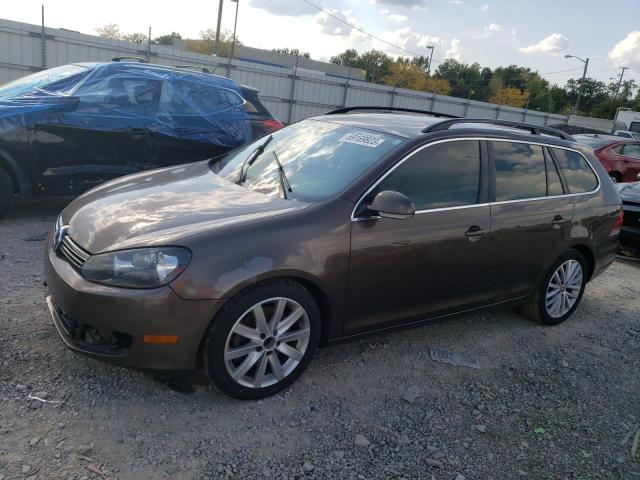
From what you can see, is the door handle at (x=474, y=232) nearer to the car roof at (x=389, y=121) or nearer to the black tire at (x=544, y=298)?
the car roof at (x=389, y=121)

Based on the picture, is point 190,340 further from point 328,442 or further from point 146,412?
point 328,442

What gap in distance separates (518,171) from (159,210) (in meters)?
2.68

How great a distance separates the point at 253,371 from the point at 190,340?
1.53 ft

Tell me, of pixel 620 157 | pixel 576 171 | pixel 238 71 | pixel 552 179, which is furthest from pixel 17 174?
pixel 620 157

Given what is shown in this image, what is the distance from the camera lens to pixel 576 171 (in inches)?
184

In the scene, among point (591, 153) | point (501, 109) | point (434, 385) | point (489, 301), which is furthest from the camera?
point (501, 109)

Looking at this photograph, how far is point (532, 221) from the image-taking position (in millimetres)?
4129

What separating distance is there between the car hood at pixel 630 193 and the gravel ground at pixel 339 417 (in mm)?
4053

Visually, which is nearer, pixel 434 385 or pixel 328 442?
pixel 328 442

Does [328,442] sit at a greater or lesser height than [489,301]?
lesser

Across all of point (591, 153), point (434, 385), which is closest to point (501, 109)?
point (591, 153)

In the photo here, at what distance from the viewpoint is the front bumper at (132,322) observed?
8.73ft

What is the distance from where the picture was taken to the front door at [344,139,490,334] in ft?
10.8

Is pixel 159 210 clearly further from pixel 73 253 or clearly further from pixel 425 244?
pixel 425 244
